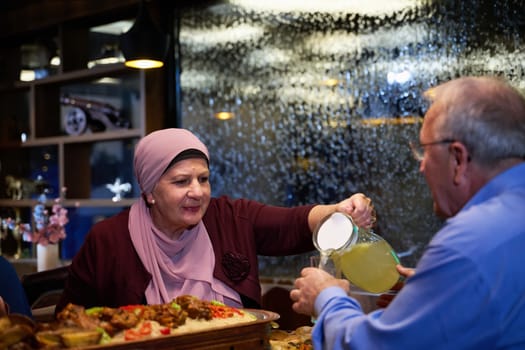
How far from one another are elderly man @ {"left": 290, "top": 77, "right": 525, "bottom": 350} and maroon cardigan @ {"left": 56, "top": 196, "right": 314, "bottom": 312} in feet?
2.90

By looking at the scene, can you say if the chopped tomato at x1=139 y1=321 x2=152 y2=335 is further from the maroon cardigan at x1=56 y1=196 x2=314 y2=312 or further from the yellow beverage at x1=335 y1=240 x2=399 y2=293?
the maroon cardigan at x1=56 y1=196 x2=314 y2=312

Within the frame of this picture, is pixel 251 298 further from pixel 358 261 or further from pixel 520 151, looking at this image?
pixel 520 151

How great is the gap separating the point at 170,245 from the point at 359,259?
31.8 inches

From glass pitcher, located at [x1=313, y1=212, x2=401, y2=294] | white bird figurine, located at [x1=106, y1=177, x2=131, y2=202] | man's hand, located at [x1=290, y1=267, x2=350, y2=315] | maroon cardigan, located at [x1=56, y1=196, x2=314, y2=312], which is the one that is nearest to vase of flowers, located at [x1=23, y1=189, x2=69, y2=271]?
white bird figurine, located at [x1=106, y1=177, x2=131, y2=202]

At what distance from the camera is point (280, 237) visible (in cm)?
259

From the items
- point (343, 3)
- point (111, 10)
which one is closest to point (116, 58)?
point (111, 10)

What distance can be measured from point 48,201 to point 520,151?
426 centimetres

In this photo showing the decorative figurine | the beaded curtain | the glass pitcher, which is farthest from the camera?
the decorative figurine

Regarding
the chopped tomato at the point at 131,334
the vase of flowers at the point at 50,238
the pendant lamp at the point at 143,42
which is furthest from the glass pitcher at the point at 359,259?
the vase of flowers at the point at 50,238

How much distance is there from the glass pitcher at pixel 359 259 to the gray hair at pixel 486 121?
50 centimetres

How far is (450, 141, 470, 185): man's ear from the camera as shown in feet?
Answer: 4.55

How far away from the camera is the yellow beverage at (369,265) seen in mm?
1819

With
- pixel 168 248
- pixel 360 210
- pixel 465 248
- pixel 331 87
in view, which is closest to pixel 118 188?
pixel 331 87

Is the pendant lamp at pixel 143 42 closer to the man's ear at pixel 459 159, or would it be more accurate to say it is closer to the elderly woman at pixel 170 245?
the elderly woman at pixel 170 245
